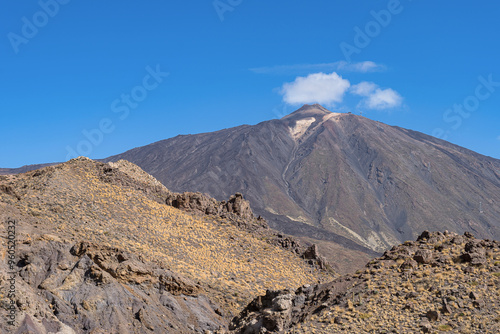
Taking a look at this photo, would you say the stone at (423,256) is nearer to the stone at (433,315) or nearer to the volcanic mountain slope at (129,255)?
the stone at (433,315)

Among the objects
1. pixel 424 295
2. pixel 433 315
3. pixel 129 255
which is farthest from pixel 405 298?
pixel 129 255

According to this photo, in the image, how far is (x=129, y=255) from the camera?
2766 cm

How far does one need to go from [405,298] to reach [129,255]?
13.3 m

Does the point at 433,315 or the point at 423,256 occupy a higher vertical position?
the point at 423,256

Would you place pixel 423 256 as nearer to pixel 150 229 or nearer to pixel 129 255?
pixel 129 255

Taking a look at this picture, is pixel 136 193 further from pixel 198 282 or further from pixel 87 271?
pixel 87 271

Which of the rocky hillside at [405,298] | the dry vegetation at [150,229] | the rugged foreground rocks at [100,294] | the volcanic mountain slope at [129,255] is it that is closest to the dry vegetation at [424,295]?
the rocky hillside at [405,298]

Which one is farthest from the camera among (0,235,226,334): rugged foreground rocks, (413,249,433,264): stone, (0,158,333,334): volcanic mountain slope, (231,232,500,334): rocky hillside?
(413,249,433,264): stone

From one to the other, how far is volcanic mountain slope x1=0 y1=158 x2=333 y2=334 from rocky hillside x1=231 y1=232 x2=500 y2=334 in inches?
159

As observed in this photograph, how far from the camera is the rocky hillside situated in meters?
19.7

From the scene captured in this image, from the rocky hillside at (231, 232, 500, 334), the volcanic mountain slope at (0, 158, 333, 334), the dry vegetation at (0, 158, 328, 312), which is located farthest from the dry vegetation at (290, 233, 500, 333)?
the dry vegetation at (0, 158, 328, 312)

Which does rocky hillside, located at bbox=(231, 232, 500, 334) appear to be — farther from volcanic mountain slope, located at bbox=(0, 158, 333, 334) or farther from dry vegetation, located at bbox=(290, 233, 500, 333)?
volcanic mountain slope, located at bbox=(0, 158, 333, 334)

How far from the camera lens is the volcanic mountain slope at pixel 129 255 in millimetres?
22812

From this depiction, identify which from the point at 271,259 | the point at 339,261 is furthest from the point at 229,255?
the point at 339,261
